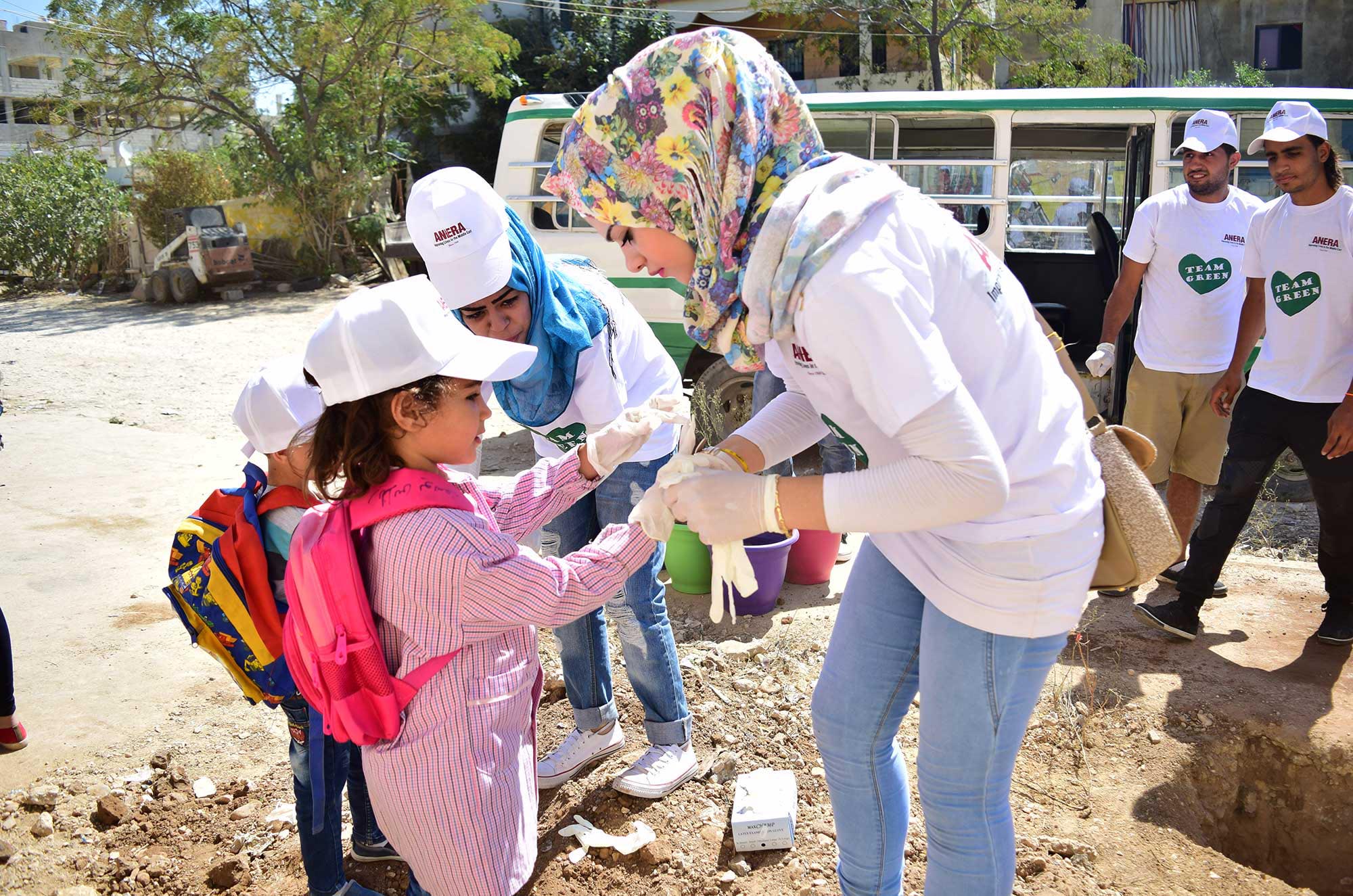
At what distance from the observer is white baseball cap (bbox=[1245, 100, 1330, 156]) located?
3627mm

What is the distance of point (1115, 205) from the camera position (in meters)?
7.16

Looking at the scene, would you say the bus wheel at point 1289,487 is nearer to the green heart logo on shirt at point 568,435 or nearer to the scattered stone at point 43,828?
the green heart logo on shirt at point 568,435

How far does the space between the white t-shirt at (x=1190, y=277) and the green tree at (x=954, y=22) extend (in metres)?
14.1

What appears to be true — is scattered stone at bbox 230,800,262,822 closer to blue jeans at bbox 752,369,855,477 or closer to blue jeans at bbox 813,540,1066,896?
blue jeans at bbox 813,540,1066,896

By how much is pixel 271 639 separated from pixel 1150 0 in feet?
86.2

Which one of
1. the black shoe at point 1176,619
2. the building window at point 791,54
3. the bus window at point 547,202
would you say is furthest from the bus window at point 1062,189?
the building window at point 791,54

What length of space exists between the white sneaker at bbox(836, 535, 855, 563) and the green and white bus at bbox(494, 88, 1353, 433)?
5.14 feet

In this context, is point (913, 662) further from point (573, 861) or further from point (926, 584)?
point (573, 861)

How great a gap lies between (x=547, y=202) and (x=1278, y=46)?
22.5 m

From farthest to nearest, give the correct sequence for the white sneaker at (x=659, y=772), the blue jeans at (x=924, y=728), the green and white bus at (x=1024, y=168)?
the green and white bus at (x=1024, y=168)
the white sneaker at (x=659, y=772)
the blue jeans at (x=924, y=728)

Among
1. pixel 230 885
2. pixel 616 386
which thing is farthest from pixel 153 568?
pixel 616 386

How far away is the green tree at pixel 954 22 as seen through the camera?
17.7 m

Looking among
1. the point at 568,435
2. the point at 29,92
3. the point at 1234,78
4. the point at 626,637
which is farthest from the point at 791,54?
the point at 29,92

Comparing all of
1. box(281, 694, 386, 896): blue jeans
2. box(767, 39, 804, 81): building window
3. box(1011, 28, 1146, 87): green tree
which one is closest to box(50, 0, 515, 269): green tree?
box(767, 39, 804, 81): building window
